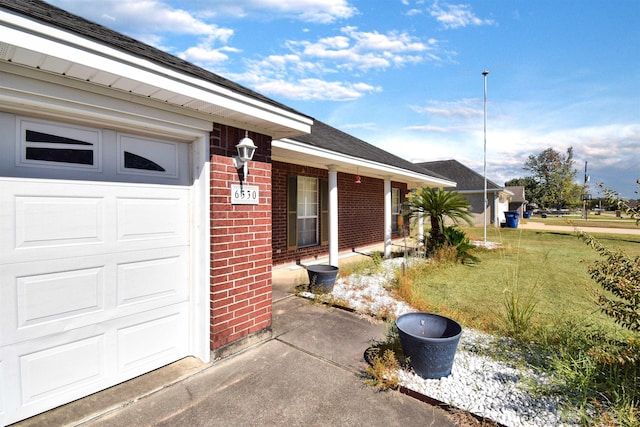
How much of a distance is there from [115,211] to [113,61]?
134cm

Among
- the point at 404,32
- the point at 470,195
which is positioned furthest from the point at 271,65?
the point at 470,195

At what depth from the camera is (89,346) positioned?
9.15ft

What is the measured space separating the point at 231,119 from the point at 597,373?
181 inches

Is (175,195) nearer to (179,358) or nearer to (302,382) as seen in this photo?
(179,358)

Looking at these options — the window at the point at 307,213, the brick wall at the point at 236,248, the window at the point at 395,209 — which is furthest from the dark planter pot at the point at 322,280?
the window at the point at 395,209

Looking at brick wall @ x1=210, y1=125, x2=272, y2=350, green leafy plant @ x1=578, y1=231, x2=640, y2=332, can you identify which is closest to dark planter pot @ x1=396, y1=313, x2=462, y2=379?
green leafy plant @ x1=578, y1=231, x2=640, y2=332

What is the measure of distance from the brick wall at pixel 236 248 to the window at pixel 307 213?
3.97 metres

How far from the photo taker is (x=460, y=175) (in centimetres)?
2630

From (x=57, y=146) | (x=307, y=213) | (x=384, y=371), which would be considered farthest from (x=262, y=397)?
(x=307, y=213)

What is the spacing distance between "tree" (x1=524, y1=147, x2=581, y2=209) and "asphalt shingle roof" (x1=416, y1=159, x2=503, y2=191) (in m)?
36.7

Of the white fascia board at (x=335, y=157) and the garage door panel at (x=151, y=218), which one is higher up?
the white fascia board at (x=335, y=157)

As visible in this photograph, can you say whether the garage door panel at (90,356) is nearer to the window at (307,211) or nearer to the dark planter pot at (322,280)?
the dark planter pot at (322,280)

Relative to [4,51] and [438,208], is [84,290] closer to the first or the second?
[4,51]

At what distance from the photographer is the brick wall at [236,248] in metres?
3.45
